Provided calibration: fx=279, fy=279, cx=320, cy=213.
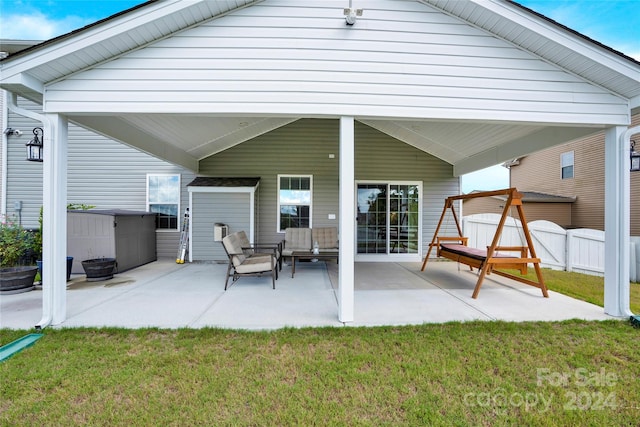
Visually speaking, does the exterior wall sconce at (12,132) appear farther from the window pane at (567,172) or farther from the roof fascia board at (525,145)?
the window pane at (567,172)

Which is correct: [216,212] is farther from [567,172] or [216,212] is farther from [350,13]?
[567,172]

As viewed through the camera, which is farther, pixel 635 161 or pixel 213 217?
pixel 213 217

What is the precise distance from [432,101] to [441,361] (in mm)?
2732

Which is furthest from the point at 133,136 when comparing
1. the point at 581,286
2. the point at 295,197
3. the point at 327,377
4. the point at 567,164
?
the point at 567,164

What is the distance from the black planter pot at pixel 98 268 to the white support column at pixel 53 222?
7.39 feet

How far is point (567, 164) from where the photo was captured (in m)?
11.2

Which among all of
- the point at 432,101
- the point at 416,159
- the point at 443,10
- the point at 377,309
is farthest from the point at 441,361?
the point at 416,159

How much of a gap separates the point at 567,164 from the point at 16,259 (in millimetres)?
16883

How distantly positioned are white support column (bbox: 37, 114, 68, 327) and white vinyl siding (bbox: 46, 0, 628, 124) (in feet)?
1.11

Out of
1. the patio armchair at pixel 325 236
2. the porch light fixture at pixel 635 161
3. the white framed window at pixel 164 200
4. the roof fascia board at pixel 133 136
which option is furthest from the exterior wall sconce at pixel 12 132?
the porch light fixture at pixel 635 161

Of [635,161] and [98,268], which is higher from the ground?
[635,161]

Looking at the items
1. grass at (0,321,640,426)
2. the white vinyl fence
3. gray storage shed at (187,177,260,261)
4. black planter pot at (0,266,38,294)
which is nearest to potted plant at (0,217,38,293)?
black planter pot at (0,266,38,294)

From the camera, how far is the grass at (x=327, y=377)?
6.10 feet

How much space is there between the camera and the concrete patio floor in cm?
330
